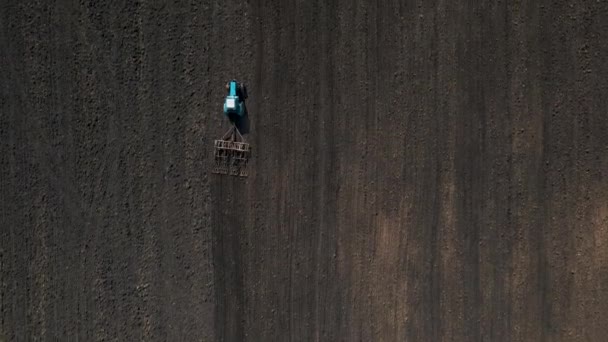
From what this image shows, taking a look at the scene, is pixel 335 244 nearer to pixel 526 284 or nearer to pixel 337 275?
pixel 337 275

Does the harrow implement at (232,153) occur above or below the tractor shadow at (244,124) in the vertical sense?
below

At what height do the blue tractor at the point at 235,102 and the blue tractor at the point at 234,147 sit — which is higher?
the blue tractor at the point at 235,102

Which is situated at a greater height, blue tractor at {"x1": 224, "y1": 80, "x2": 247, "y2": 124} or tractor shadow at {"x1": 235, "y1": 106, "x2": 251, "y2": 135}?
blue tractor at {"x1": 224, "y1": 80, "x2": 247, "y2": 124}

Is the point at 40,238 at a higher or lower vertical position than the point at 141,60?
lower

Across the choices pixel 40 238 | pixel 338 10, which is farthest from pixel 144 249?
pixel 338 10

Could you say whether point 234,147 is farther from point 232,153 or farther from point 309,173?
point 309,173

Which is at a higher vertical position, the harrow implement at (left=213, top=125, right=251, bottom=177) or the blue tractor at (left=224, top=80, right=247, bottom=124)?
the blue tractor at (left=224, top=80, right=247, bottom=124)
